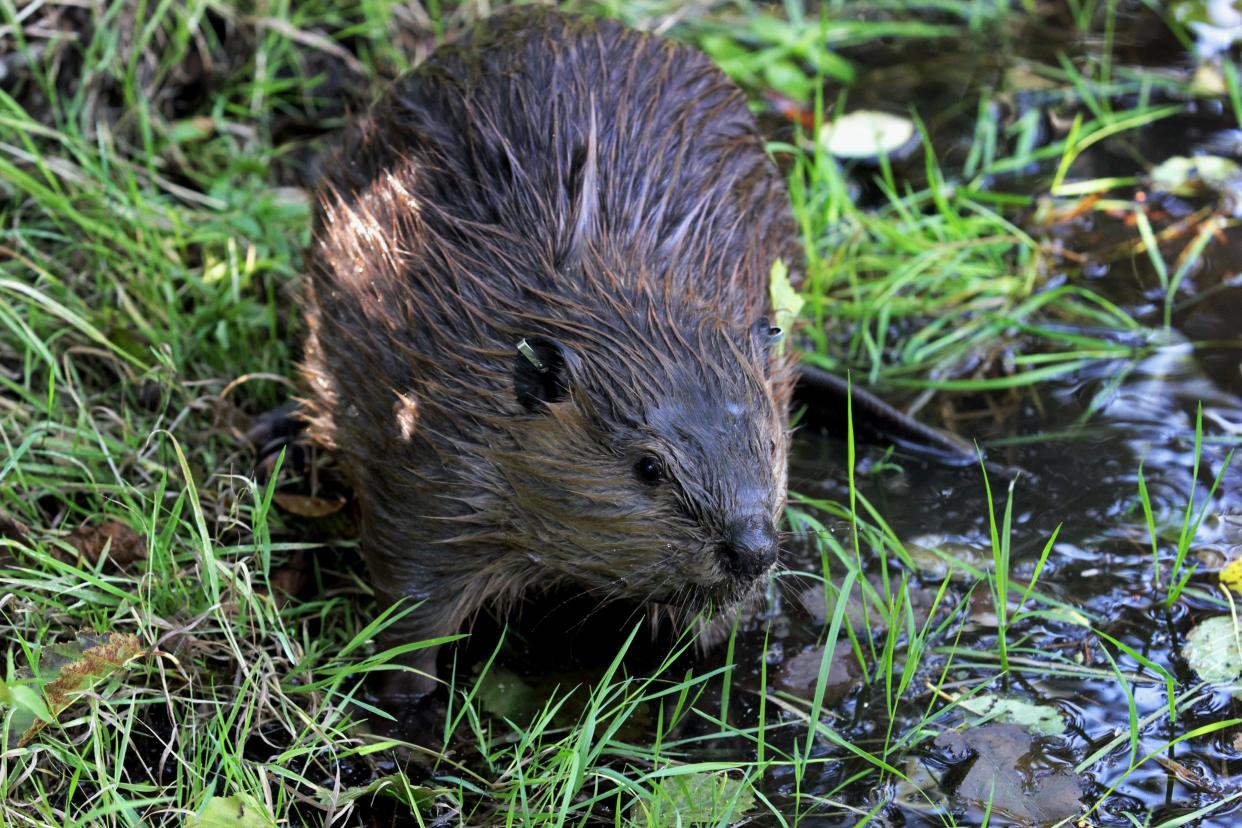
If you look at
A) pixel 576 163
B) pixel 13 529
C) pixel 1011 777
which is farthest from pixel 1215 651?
pixel 13 529

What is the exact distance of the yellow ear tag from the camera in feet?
10.5

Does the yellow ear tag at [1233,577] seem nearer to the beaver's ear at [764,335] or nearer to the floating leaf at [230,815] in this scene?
the beaver's ear at [764,335]

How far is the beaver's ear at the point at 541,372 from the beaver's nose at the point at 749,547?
1.41 ft

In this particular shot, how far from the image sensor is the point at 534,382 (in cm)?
282

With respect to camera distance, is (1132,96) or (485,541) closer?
(485,541)

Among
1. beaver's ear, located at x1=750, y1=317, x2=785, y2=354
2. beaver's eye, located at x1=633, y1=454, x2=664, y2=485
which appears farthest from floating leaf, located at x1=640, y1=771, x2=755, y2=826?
beaver's ear, located at x1=750, y1=317, x2=785, y2=354

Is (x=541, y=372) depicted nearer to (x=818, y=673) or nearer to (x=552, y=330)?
(x=552, y=330)

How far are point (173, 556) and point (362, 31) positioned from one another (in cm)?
237

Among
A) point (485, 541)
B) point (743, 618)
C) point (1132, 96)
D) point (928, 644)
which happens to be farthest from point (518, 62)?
point (1132, 96)

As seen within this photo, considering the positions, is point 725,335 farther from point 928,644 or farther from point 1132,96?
point 1132,96

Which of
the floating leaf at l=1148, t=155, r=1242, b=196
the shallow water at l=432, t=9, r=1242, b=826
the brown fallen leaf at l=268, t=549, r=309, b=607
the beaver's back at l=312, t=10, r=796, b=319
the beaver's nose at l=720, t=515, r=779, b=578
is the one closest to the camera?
the beaver's nose at l=720, t=515, r=779, b=578

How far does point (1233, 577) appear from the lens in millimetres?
3213

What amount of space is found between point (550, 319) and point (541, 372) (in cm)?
13

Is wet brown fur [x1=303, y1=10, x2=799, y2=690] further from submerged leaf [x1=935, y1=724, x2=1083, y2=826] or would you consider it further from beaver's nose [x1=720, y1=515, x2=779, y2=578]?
submerged leaf [x1=935, y1=724, x2=1083, y2=826]
